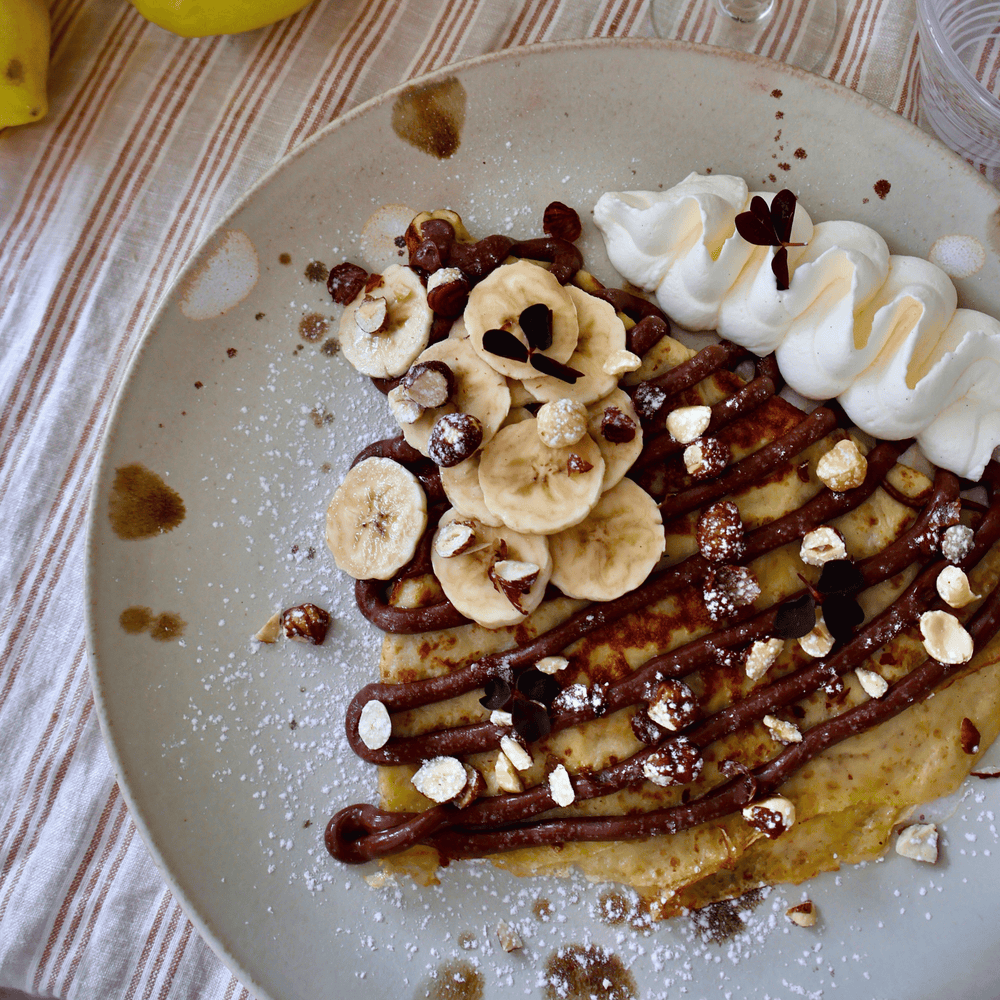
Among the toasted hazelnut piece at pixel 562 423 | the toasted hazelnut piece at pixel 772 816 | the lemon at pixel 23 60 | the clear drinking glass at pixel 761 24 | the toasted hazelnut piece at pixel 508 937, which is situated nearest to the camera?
the toasted hazelnut piece at pixel 562 423

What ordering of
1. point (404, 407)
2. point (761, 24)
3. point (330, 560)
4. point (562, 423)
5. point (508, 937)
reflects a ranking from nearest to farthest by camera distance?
point (562, 423)
point (404, 407)
point (508, 937)
point (330, 560)
point (761, 24)

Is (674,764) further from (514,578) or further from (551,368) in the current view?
(551,368)

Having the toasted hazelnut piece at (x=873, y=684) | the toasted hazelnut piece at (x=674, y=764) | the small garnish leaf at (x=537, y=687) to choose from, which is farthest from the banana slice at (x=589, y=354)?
the toasted hazelnut piece at (x=873, y=684)

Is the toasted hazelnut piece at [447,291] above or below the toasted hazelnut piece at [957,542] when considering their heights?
above

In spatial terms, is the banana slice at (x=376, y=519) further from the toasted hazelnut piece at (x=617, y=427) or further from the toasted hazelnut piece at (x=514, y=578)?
the toasted hazelnut piece at (x=617, y=427)

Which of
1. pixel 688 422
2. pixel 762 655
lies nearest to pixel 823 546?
pixel 762 655
